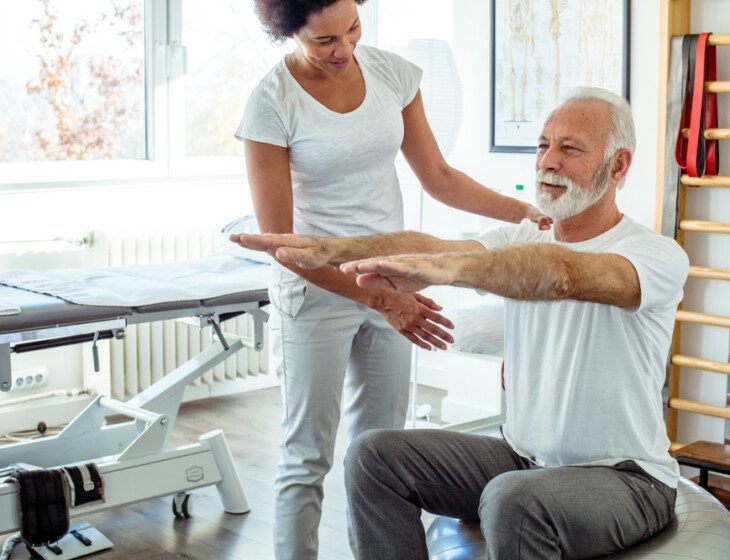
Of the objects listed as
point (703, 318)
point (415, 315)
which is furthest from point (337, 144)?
point (703, 318)

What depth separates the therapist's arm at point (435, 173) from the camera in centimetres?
220

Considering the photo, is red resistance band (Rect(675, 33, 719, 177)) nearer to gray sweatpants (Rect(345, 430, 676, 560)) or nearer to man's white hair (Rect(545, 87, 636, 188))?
man's white hair (Rect(545, 87, 636, 188))

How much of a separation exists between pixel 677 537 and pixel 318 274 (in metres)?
0.77

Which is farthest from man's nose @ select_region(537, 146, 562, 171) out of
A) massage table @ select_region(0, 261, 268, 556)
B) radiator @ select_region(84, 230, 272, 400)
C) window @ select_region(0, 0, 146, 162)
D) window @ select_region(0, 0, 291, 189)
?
window @ select_region(0, 0, 146, 162)

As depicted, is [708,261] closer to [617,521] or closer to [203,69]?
[617,521]

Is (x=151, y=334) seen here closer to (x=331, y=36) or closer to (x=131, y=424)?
(x=131, y=424)

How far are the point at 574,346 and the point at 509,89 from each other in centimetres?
229

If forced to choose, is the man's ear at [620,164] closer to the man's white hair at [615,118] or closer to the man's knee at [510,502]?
the man's white hair at [615,118]

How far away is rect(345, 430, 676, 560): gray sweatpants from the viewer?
5.11 feet

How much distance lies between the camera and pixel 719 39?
2.87m

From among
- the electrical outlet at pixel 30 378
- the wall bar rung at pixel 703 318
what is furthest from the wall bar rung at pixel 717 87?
the electrical outlet at pixel 30 378

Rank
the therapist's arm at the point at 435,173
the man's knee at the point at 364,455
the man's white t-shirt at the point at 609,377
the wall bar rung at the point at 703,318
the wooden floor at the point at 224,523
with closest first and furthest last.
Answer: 1. the man's white t-shirt at the point at 609,377
2. the man's knee at the point at 364,455
3. the therapist's arm at the point at 435,173
4. the wooden floor at the point at 224,523
5. the wall bar rung at the point at 703,318

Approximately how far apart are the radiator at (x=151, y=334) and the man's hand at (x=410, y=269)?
2.74 meters

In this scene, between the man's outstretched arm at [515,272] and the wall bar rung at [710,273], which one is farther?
the wall bar rung at [710,273]
